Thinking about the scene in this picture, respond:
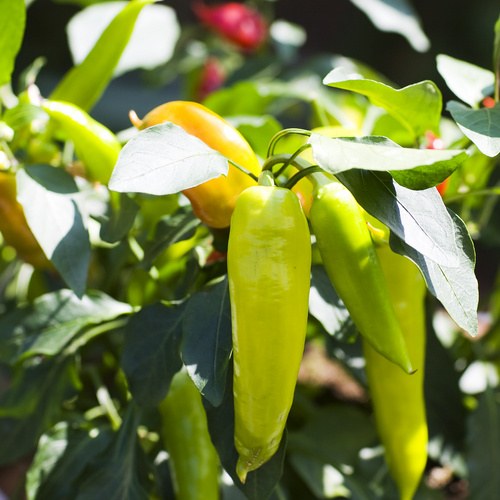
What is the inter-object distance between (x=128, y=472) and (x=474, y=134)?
0.39 m

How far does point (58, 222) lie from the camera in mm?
447

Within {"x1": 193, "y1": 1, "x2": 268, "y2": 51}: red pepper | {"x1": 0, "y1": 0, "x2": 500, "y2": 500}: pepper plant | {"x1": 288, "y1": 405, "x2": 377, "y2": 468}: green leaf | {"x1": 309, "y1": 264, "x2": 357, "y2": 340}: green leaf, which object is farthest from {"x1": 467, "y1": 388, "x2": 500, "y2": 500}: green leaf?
{"x1": 193, "y1": 1, "x2": 268, "y2": 51}: red pepper

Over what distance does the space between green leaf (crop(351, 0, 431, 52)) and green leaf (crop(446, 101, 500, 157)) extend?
0.50 meters

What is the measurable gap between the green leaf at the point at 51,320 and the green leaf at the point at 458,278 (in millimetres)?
266

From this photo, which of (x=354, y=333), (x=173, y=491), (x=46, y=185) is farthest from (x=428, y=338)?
(x=46, y=185)

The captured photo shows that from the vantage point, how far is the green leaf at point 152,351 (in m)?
0.45

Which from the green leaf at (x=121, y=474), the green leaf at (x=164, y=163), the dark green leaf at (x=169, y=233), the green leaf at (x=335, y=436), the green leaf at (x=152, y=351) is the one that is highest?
the green leaf at (x=164, y=163)

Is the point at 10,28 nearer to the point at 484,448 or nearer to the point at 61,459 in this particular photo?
the point at 61,459

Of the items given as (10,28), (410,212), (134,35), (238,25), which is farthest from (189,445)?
(238,25)

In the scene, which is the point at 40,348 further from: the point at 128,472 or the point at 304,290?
the point at 304,290

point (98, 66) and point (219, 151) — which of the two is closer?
point (219, 151)

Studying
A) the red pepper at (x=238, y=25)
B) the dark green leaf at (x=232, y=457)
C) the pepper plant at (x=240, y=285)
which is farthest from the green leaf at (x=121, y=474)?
the red pepper at (x=238, y=25)

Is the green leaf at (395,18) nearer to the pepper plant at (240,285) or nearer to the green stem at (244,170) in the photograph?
the pepper plant at (240,285)

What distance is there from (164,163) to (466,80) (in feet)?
0.99
